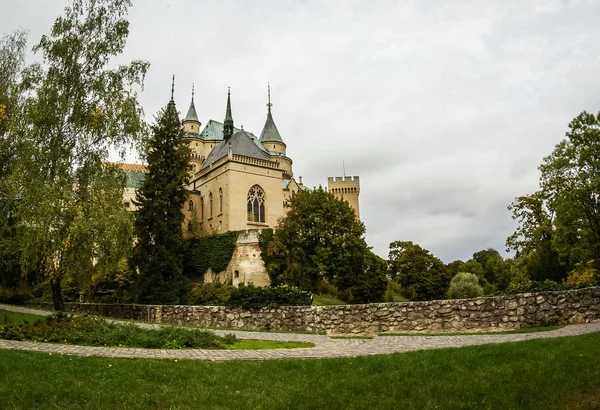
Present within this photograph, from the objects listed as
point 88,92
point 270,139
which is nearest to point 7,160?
point 88,92

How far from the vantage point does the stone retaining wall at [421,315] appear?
15891 millimetres

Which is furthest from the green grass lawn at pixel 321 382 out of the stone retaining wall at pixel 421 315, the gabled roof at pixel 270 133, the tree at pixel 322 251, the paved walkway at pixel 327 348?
the gabled roof at pixel 270 133

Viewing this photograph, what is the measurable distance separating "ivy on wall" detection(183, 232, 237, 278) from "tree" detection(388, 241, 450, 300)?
2022cm

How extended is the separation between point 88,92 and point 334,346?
15288 mm

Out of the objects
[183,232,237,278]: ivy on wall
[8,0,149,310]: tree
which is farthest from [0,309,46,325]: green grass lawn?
[183,232,237,278]: ivy on wall

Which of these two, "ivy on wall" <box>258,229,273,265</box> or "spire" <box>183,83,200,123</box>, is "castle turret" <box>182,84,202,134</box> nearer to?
"spire" <box>183,83,200,123</box>

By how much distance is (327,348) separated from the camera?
43.0 ft

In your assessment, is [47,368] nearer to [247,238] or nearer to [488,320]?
[488,320]

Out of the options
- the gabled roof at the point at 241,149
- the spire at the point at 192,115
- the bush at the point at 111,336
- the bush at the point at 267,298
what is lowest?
the bush at the point at 111,336

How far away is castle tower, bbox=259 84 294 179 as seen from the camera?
244 ft

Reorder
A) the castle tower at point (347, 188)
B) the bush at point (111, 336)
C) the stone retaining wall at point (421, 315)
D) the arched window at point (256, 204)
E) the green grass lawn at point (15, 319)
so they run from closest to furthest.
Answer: the bush at point (111, 336), the stone retaining wall at point (421, 315), the green grass lawn at point (15, 319), the arched window at point (256, 204), the castle tower at point (347, 188)

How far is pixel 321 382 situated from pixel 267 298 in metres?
12.5

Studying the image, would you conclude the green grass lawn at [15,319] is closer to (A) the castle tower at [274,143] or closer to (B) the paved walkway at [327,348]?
(B) the paved walkway at [327,348]

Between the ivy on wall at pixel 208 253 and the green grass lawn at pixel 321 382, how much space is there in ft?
106
